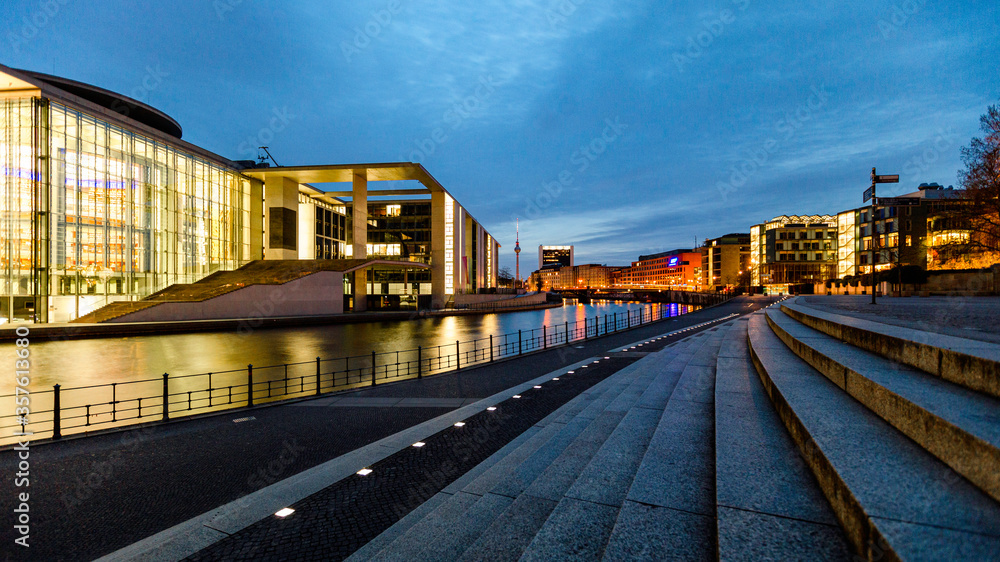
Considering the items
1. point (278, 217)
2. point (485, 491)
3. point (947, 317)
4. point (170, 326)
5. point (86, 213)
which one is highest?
point (278, 217)

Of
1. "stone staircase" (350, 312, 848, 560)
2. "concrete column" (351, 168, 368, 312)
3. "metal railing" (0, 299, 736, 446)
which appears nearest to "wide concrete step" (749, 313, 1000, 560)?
"stone staircase" (350, 312, 848, 560)

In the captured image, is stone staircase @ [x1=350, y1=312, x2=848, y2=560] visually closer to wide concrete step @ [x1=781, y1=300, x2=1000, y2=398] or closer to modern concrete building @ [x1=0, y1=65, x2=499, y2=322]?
wide concrete step @ [x1=781, y1=300, x2=1000, y2=398]

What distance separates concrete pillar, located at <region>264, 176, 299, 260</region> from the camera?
54250 mm

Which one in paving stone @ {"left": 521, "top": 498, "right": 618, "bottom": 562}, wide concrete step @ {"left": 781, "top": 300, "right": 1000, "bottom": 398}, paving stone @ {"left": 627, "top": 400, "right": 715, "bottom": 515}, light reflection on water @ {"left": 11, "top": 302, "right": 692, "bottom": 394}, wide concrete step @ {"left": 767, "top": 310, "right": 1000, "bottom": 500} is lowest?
light reflection on water @ {"left": 11, "top": 302, "right": 692, "bottom": 394}

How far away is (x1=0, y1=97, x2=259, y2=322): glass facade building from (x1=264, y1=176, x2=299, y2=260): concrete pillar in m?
8.21

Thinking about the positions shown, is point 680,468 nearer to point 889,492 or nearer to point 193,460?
point 889,492

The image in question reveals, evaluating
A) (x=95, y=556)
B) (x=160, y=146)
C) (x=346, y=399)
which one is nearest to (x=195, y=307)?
(x=160, y=146)

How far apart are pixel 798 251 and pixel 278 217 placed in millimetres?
106367

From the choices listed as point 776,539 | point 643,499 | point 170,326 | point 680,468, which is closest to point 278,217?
point 170,326

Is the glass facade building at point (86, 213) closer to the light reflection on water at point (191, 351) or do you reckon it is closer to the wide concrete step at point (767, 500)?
the light reflection on water at point (191, 351)

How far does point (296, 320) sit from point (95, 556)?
38.9 m

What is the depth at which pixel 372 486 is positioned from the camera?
5742 mm

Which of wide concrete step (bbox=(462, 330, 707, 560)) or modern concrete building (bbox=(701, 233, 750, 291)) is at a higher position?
modern concrete building (bbox=(701, 233, 750, 291))

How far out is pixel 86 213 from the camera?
35688 mm
